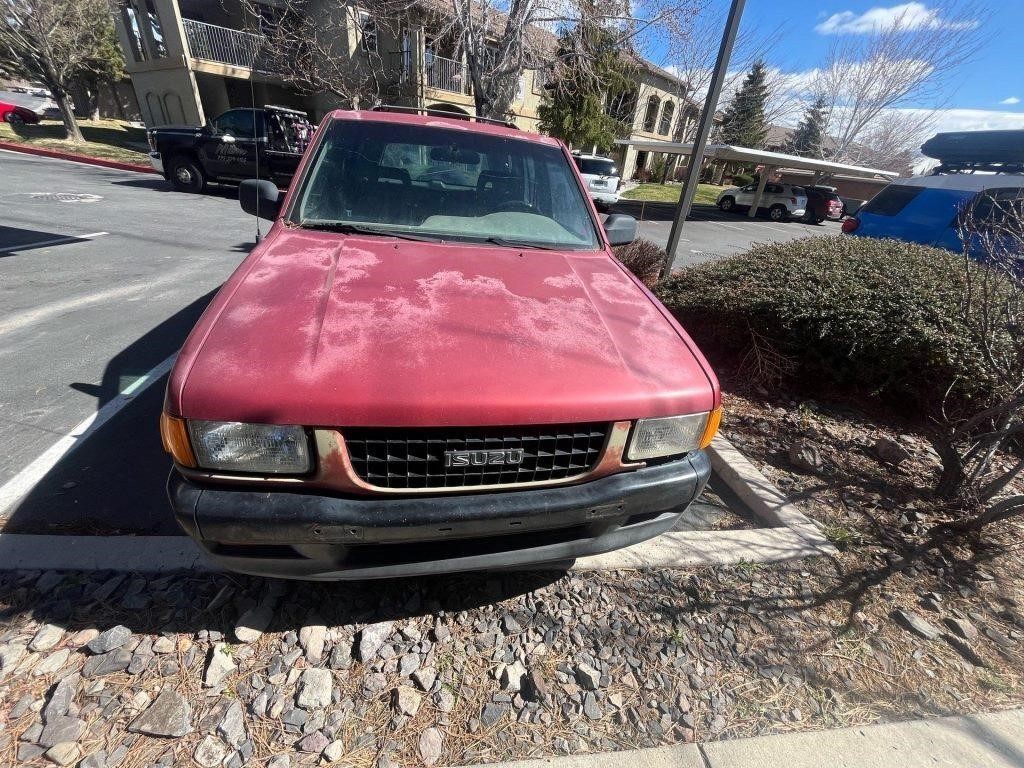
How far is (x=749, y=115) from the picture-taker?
3472 cm

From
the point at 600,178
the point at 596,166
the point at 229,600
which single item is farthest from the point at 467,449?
the point at 596,166

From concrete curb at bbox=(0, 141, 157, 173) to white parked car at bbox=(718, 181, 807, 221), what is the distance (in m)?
22.4

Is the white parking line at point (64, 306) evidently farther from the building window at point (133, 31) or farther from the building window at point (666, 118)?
the building window at point (666, 118)

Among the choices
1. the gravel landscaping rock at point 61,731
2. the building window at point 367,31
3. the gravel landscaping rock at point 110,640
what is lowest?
the gravel landscaping rock at point 110,640

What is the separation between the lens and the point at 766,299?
3916 mm

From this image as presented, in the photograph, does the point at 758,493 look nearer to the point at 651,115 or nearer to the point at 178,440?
the point at 178,440

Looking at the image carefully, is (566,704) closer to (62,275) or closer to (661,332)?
(661,332)

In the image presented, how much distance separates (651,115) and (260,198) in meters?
35.4

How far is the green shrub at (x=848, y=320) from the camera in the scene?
11.5ft

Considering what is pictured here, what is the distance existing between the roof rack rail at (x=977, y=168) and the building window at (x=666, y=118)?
92.8ft

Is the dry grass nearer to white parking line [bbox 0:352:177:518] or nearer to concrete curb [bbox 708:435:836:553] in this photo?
white parking line [bbox 0:352:177:518]

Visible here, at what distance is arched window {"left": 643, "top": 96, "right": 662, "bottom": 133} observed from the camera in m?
31.7

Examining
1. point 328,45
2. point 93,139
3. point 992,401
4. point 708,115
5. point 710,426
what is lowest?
point 93,139

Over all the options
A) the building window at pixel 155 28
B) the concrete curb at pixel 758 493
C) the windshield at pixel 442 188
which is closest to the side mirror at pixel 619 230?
the windshield at pixel 442 188
